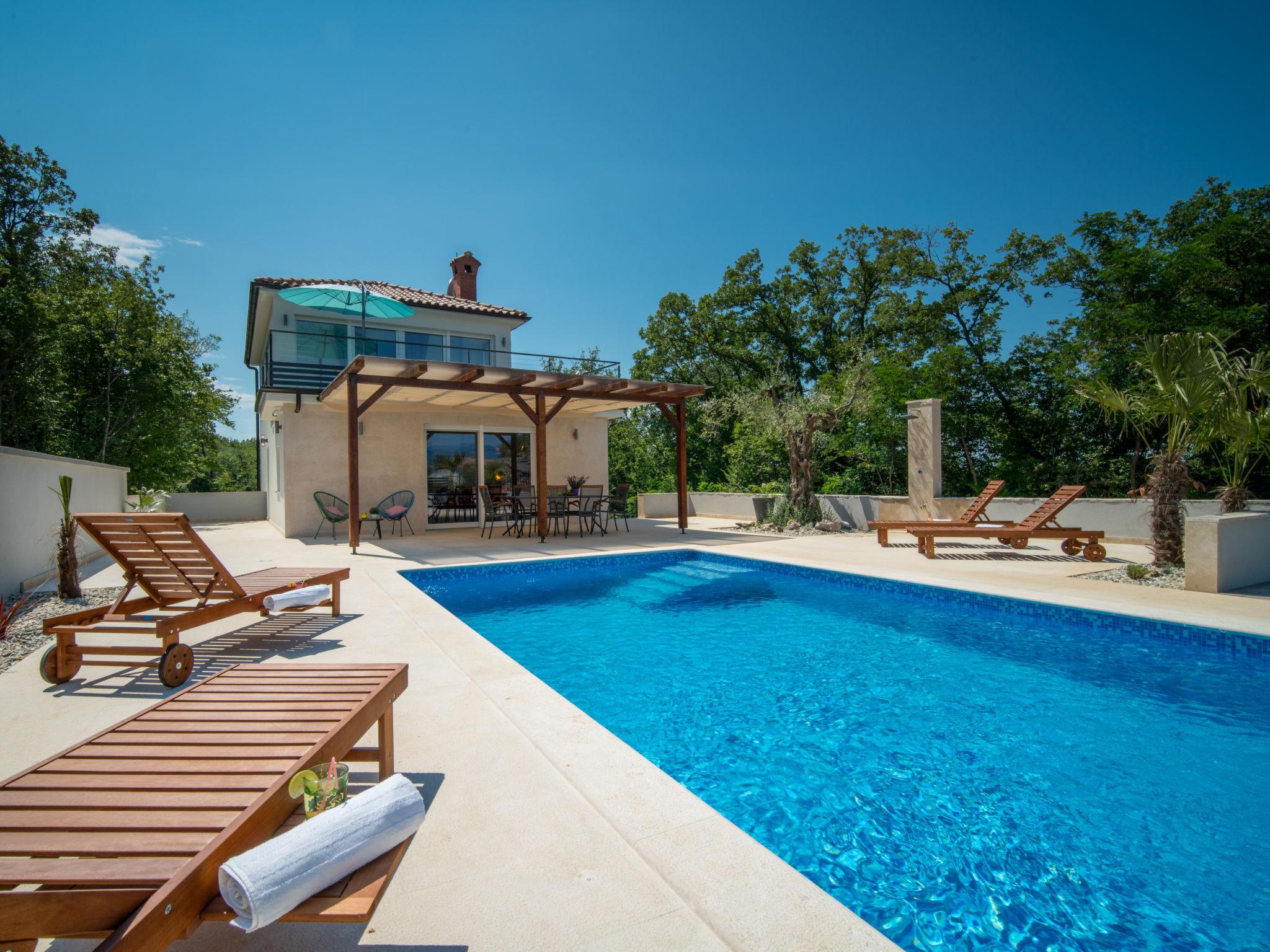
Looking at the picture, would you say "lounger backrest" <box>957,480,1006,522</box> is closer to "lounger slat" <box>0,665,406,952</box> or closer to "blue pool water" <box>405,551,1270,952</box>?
"blue pool water" <box>405,551,1270,952</box>

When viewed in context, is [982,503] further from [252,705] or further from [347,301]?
A: [347,301]

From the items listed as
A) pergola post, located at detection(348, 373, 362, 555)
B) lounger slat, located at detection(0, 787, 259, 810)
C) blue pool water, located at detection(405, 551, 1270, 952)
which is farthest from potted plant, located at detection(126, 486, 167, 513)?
lounger slat, located at detection(0, 787, 259, 810)

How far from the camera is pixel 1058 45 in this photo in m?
12.4

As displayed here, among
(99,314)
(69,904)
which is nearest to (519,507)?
(69,904)

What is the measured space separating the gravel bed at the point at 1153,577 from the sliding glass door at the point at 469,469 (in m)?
10.2

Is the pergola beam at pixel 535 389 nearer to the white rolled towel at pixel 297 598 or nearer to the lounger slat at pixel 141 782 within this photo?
the white rolled towel at pixel 297 598

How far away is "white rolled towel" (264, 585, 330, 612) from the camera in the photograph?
4.74 metres

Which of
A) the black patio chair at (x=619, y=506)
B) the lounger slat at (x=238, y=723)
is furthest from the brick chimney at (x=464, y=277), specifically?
the lounger slat at (x=238, y=723)

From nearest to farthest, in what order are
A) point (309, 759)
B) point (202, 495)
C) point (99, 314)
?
point (309, 759) → point (99, 314) → point (202, 495)

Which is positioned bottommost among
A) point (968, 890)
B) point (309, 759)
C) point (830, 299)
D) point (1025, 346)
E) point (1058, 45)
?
point (968, 890)

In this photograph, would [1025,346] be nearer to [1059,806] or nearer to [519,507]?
[519,507]

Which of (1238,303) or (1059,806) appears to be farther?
(1238,303)

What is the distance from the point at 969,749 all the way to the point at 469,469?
12.3 meters

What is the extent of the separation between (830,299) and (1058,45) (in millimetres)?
10787
